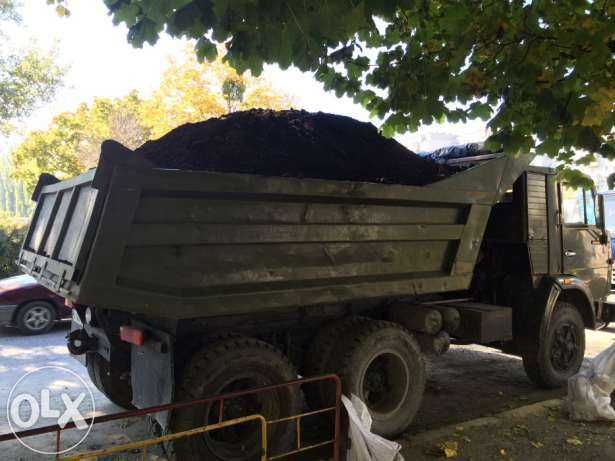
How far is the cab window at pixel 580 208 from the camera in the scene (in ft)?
21.1

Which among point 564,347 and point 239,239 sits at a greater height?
point 239,239

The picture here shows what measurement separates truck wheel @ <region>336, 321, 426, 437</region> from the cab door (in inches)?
111

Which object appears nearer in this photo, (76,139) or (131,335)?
(131,335)

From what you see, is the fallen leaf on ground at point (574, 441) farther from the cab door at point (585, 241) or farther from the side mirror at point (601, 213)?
the side mirror at point (601, 213)

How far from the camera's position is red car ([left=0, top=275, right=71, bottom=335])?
8.67m

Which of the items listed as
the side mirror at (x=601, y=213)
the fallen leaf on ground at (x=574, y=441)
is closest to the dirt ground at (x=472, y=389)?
the fallen leaf on ground at (x=574, y=441)

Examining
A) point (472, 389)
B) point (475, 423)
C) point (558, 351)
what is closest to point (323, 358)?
point (475, 423)

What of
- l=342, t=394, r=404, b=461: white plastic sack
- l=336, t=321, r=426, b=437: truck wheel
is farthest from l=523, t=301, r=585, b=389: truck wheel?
l=342, t=394, r=404, b=461: white plastic sack

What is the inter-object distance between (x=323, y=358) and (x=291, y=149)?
193 centimetres

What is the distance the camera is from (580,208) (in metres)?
6.71

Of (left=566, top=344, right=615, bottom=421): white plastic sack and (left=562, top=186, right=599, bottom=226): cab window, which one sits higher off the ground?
(left=562, top=186, right=599, bottom=226): cab window

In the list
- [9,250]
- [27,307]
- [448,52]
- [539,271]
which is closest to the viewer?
[448,52]

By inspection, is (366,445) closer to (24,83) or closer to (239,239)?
(239,239)

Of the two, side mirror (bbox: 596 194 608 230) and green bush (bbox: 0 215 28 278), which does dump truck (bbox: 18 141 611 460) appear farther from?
green bush (bbox: 0 215 28 278)
